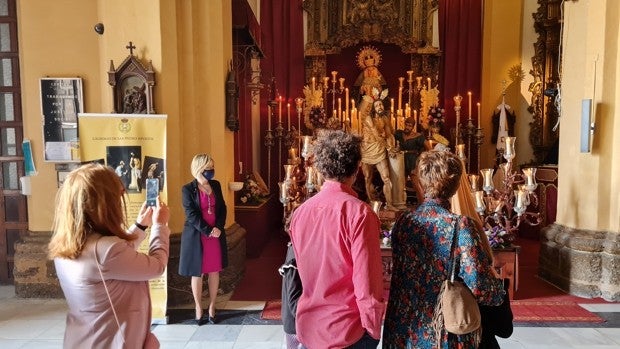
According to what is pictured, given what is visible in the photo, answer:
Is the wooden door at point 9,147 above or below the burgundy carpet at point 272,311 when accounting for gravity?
above

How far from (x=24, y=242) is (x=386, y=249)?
3.90 meters

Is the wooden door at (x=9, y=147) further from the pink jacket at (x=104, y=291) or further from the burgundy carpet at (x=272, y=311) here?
the pink jacket at (x=104, y=291)

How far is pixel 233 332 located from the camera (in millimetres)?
4047

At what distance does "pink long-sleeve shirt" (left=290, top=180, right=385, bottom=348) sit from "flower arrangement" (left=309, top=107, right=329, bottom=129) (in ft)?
23.6

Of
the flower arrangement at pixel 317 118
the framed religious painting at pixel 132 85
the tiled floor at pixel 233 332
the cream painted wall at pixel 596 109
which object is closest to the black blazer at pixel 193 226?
the tiled floor at pixel 233 332

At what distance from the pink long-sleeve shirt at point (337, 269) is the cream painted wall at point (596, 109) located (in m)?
4.16

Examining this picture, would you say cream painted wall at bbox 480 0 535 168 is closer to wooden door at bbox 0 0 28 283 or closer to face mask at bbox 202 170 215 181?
face mask at bbox 202 170 215 181

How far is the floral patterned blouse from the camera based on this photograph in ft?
6.13

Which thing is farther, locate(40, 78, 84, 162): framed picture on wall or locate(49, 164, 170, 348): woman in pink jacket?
locate(40, 78, 84, 162): framed picture on wall

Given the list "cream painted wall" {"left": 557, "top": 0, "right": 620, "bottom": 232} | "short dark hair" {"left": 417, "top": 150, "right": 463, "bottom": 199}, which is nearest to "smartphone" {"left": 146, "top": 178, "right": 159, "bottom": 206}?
"short dark hair" {"left": 417, "top": 150, "right": 463, "bottom": 199}

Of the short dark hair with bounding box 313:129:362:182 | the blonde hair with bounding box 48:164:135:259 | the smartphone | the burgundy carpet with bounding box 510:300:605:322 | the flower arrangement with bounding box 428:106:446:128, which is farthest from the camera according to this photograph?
the flower arrangement with bounding box 428:106:446:128

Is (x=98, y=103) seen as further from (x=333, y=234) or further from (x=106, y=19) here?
(x=333, y=234)

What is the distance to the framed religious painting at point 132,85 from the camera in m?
4.44

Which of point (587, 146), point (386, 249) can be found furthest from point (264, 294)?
point (587, 146)
